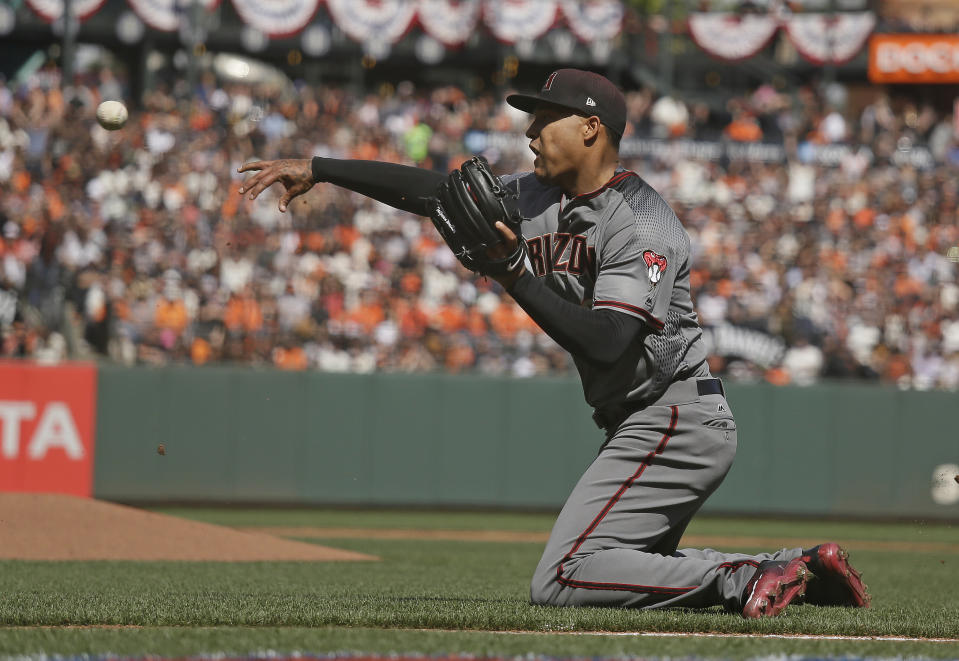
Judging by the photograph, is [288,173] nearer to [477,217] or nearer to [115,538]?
[477,217]

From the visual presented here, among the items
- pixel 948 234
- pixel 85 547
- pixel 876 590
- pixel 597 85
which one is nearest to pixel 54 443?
pixel 85 547

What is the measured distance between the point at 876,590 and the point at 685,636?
10.1ft

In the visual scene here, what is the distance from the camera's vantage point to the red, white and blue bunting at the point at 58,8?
19953mm

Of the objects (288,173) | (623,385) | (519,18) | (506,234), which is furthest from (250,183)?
(519,18)

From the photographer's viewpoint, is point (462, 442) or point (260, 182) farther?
point (462, 442)

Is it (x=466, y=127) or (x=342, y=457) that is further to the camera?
(x=466, y=127)

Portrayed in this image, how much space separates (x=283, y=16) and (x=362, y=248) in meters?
7.44

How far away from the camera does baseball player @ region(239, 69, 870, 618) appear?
181 inches

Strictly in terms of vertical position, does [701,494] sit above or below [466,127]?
below

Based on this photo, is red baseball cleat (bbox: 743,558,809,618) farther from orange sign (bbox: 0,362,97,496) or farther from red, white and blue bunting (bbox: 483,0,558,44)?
red, white and blue bunting (bbox: 483,0,558,44)

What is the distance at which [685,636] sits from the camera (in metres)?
4.14

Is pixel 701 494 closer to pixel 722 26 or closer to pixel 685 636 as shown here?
pixel 685 636

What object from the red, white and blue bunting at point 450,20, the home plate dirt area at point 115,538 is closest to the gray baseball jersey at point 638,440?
the home plate dirt area at point 115,538

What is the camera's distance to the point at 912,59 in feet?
80.9
